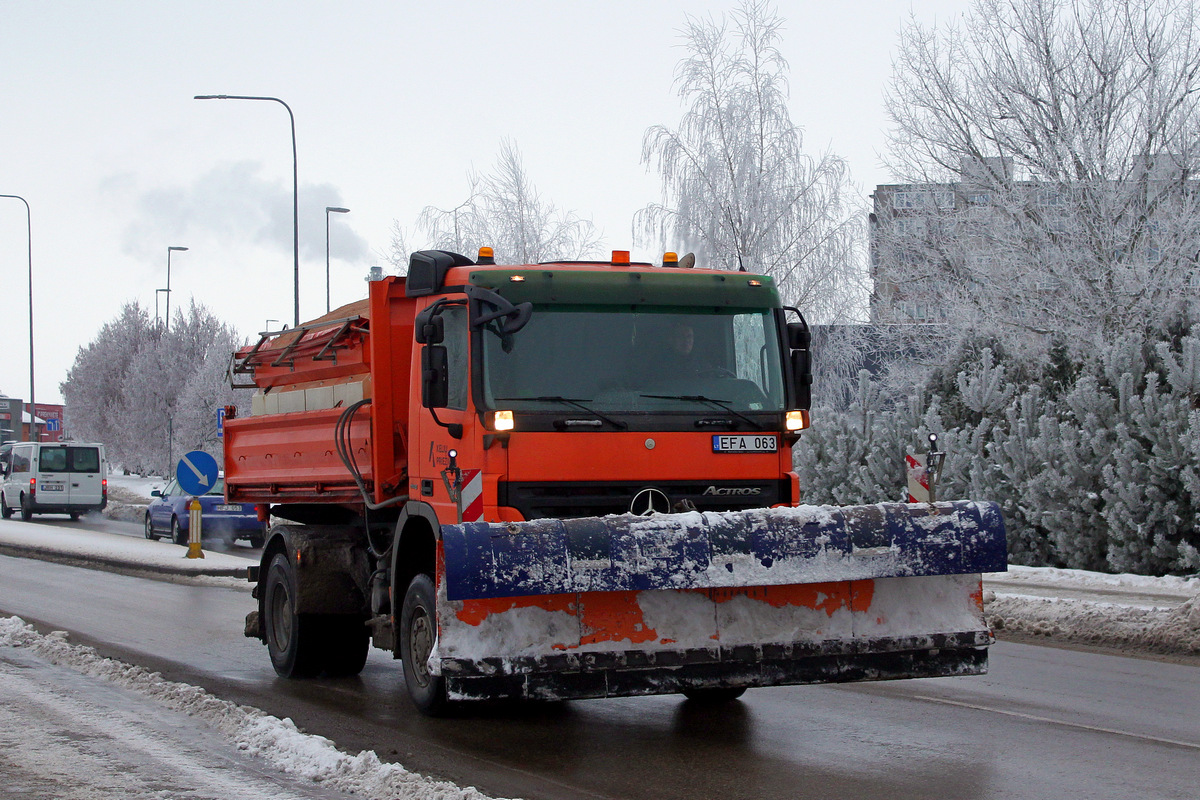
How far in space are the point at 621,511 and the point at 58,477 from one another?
31853 millimetres

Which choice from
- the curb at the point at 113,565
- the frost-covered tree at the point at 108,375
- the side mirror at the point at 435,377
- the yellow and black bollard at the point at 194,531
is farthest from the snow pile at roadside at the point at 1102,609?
the frost-covered tree at the point at 108,375

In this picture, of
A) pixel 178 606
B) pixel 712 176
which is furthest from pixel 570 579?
pixel 712 176

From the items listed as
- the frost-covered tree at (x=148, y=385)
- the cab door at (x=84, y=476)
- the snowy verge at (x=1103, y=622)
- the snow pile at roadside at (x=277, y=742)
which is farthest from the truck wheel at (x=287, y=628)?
the frost-covered tree at (x=148, y=385)

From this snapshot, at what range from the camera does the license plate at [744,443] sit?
741 centimetres

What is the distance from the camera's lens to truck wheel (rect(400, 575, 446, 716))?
24.2ft

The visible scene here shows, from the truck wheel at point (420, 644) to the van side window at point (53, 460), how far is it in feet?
99.6

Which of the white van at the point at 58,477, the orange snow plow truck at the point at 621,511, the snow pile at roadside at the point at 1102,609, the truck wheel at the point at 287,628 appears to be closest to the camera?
the orange snow plow truck at the point at 621,511

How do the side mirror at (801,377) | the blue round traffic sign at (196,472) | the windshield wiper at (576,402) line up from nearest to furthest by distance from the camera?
the windshield wiper at (576,402) → the side mirror at (801,377) → the blue round traffic sign at (196,472)

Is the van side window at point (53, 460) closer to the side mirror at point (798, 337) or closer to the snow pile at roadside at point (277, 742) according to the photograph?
the snow pile at roadside at point (277, 742)

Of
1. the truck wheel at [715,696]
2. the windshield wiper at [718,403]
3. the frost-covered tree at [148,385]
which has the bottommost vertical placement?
the truck wheel at [715,696]

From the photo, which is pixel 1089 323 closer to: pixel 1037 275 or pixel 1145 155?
pixel 1037 275

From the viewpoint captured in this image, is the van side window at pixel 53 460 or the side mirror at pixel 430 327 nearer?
the side mirror at pixel 430 327

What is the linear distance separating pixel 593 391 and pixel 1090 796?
3180 mm

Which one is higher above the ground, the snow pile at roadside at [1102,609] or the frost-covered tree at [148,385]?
the frost-covered tree at [148,385]
